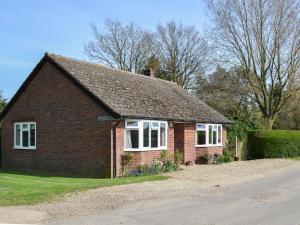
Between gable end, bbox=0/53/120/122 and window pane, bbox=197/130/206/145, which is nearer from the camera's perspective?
gable end, bbox=0/53/120/122

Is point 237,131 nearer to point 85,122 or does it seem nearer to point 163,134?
point 163,134

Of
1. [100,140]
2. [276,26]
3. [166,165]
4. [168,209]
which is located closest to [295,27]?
[276,26]

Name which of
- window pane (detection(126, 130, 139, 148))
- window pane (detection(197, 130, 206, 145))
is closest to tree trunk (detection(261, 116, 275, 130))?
window pane (detection(197, 130, 206, 145))

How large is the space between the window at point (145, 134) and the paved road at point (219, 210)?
26.7 feet

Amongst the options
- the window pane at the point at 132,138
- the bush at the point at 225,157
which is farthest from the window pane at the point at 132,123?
the bush at the point at 225,157

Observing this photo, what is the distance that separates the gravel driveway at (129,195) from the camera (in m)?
11.8

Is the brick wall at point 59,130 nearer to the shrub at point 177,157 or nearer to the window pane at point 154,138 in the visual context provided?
the window pane at point 154,138

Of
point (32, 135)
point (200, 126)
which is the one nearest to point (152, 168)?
point (32, 135)

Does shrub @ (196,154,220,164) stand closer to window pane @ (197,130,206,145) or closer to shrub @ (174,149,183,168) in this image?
window pane @ (197,130,206,145)

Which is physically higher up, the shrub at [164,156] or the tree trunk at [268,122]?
the tree trunk at [268,122]

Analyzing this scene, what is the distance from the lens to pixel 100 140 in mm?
22906

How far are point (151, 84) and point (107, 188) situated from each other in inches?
575

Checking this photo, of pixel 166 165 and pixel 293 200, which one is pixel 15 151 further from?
pixel 293 200

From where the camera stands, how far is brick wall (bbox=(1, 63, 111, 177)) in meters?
23.1
